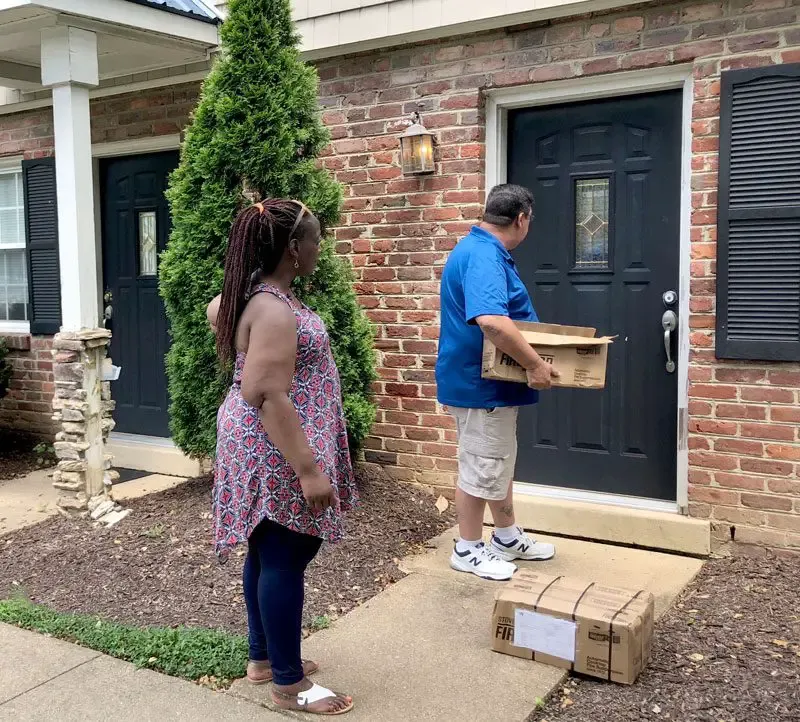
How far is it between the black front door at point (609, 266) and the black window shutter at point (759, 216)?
1.15 ft

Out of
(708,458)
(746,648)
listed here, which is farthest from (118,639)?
(708,458)

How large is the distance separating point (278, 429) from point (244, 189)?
109 inches

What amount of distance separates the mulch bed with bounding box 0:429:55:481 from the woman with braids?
4426 mm

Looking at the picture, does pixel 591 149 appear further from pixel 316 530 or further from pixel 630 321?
pixel 316 530

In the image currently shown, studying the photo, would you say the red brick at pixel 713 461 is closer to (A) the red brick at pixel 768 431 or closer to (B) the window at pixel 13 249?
(A) the red brick at pixel 768 431

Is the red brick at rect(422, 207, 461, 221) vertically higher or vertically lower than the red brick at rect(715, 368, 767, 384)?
higher

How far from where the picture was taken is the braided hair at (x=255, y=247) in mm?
2580

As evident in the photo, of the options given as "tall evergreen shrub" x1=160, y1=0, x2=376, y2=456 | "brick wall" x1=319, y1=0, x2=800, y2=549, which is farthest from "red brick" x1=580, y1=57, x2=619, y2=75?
"tall evergreen shrub" x1=160, y1=0, x2=376, y2=456

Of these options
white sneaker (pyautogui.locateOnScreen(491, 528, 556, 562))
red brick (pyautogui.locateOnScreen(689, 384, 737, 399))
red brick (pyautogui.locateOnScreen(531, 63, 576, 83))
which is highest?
red brick (pyautogui.locateOnScreen(531, 63, 576, 83))

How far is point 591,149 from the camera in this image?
4750mm

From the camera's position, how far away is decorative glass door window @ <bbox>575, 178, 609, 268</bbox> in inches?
187

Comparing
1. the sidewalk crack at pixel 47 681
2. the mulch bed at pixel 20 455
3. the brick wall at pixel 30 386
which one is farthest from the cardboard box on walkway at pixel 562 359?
the brick wall at pixel 30 386

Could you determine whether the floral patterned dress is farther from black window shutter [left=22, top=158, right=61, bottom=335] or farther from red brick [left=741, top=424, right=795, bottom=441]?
black window shutter [left=22, top=158, right=61, bottom=335]

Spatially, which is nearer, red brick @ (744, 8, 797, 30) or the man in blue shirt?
the man in blue shirt
